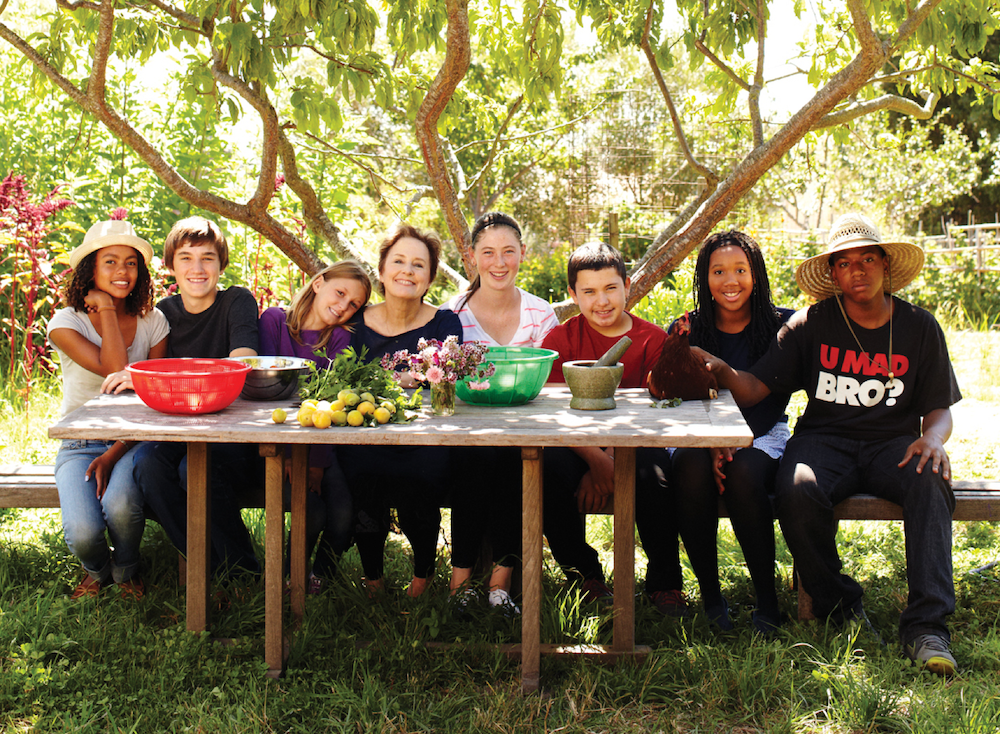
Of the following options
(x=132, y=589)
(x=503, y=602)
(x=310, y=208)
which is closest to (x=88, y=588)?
(x=132, y=589)

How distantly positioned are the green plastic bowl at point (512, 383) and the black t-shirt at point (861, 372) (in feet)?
2.96

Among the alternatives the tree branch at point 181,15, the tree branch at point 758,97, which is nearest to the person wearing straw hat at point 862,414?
the tree branch at point 758,97

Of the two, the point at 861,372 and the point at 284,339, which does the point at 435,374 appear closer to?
the point at 284,339

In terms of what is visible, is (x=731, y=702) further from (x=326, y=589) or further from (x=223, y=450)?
(x=223, y=450)

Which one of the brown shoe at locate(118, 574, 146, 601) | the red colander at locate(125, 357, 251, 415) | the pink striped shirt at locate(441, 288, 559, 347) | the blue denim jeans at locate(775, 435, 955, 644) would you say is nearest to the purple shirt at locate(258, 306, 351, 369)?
the pink striped shirt at locate(441, 288, 559, 347)

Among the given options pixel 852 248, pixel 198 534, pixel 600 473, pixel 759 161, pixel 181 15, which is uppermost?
pixel 181 15

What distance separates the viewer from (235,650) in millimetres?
2617

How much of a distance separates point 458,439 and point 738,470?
3.50 ft

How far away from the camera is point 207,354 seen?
323 centimetres

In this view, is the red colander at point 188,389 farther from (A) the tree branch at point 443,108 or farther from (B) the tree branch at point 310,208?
(A) the tree branch at point 443,108

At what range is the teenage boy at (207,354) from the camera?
9.43ft

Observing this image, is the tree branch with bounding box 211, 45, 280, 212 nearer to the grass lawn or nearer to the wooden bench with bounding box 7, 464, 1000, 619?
the wooden bench with bounding box 7, 464, 1000, 619

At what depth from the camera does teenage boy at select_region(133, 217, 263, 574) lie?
2875 millimetres

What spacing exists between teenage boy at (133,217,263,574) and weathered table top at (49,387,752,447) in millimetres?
384
